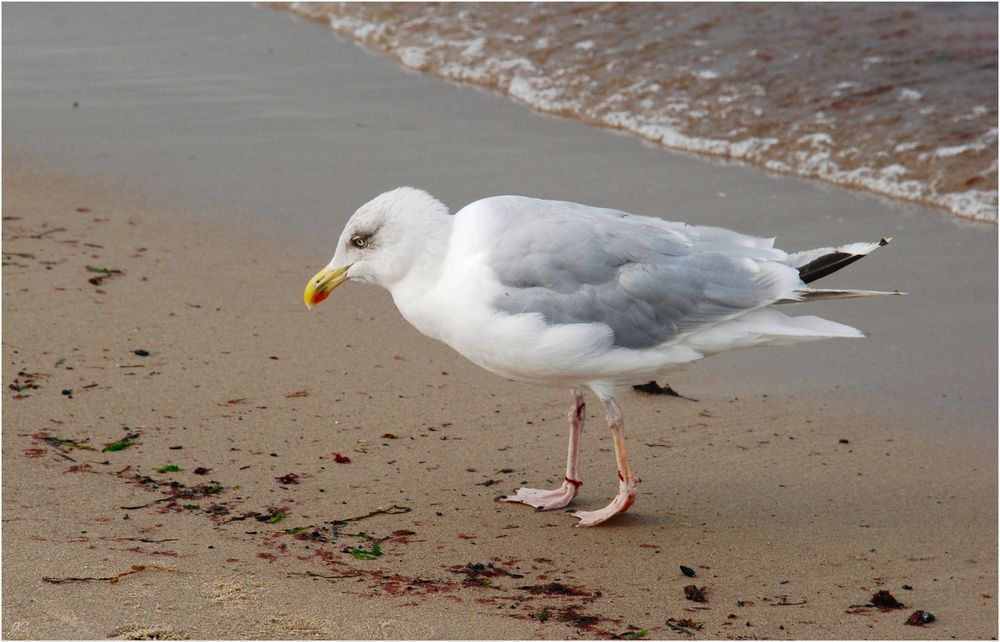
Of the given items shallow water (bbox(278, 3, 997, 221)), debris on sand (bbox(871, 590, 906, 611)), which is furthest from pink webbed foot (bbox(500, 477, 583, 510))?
shallow water (bbox(278, 3, 997, 221))

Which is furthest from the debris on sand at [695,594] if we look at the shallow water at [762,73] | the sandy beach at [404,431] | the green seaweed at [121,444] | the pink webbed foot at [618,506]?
the shallow water at [762,73]

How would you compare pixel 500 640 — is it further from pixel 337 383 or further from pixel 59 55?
pixel 59 55

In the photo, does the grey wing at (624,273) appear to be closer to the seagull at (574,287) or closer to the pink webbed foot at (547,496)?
the seagull at (574,287)

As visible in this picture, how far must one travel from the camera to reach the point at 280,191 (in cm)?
860

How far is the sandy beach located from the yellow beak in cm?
70

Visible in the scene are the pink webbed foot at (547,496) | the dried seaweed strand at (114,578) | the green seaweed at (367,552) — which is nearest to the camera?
the dried seaweed strand at (114,578)

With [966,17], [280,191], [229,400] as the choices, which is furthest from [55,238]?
[966,17]

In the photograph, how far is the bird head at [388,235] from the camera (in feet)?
16.1

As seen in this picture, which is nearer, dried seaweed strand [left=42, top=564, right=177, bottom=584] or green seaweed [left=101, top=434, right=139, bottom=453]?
dried seaweed strand [left=42, top=564, right=177, bottom=584]

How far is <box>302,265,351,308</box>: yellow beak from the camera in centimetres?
508

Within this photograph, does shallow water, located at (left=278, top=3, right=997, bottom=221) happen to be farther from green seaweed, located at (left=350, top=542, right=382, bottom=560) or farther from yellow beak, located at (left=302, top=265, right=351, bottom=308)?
green seaweed, located at (left=350, top=542, right=382, bottom=560)

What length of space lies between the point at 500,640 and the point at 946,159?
6.99 meters

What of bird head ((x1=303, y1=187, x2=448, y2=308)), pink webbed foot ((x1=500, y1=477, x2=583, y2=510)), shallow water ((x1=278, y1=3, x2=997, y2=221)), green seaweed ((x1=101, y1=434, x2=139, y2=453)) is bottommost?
green seaweed ((x1=101, y1=434, x2=139, y2=453))

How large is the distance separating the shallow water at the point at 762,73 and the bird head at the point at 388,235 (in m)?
5.23
